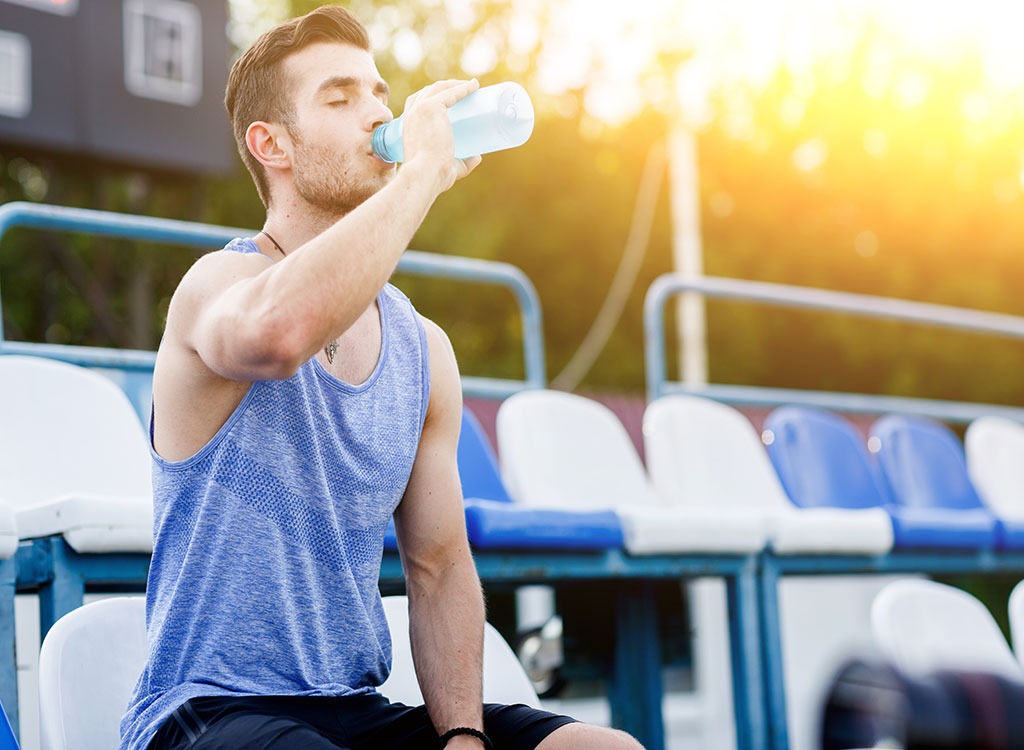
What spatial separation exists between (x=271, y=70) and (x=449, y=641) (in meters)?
0.81

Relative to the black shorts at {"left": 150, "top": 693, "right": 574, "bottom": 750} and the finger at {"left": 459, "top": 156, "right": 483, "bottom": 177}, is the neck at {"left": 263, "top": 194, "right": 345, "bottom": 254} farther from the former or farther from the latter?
the black shorts at {"left": 150, "top": 693, "right": 574, "bottom": 750}

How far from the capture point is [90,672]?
60.8 inches

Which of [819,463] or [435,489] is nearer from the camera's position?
[435,489]

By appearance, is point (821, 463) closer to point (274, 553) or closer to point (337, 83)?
point (337, 83)

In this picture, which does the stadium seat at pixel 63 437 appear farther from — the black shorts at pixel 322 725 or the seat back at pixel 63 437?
the black shorts at pixel 322 725

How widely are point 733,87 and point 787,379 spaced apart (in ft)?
14.9

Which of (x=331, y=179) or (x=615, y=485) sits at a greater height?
(x=331, y=179)

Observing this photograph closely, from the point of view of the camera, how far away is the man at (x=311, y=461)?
57.3 inches

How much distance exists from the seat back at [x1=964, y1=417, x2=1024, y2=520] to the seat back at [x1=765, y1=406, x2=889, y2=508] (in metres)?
0.52

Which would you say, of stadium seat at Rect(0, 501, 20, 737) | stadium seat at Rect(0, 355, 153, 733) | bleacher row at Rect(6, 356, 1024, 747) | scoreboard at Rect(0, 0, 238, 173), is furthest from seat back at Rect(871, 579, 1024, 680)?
scoreboard at Rect(0, 0, 238, 173)

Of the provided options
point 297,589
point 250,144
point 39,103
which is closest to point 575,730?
point 297,589

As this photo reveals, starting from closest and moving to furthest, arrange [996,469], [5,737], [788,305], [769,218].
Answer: [5,737]
[996,469]
[788,305]
[769,218]

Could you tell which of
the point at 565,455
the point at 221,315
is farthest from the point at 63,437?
the point at 565,455

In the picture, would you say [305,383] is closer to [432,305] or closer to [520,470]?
[520,470]
